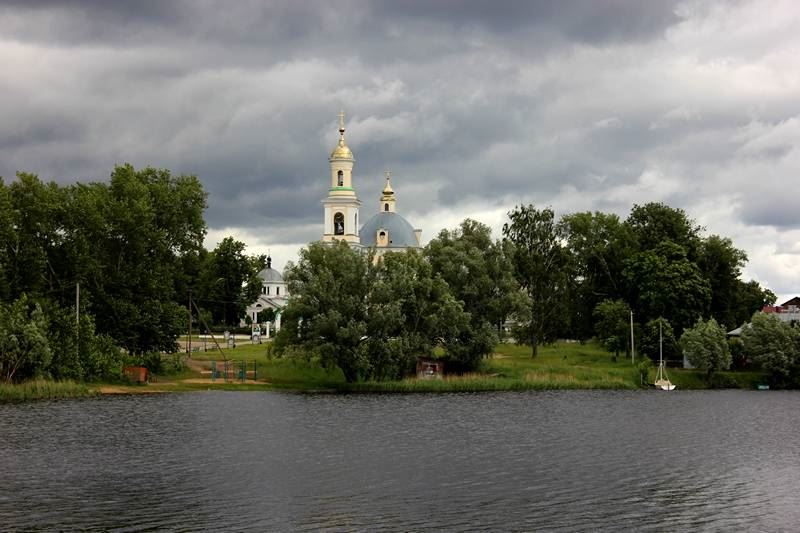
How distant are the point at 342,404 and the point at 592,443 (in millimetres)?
25596

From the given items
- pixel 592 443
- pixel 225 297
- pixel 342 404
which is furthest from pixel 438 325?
pixel 225 297

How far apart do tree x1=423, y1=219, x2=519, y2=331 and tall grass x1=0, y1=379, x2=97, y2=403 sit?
34537mm

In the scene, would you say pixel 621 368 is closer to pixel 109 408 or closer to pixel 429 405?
pixel 429 405

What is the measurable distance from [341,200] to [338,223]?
13.1 ft

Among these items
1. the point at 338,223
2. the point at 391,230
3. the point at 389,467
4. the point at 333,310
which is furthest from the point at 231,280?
Result: the point at 389,467

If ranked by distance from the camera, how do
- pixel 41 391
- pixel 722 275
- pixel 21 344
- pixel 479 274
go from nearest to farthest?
1. pixel 21 344
2. pixel 41 391
3. pixel 479 274
4. pixel 722 275

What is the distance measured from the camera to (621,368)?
107500mm

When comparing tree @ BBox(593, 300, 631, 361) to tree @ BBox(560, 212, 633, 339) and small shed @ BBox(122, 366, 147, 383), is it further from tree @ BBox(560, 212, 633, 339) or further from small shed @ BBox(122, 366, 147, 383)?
small shed @ BBox(122, 366, 147, 383)

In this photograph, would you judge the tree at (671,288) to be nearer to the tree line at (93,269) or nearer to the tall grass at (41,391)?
the tree line at (93,269)

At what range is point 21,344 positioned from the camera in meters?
75.2

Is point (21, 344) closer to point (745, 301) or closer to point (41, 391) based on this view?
point (41, 391)

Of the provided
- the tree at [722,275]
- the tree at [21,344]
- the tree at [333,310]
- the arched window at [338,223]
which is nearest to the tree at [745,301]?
the tree at [722,275]

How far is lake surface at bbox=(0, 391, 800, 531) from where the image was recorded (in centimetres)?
3428

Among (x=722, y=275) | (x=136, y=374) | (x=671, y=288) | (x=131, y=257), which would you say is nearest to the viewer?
(x=136, y=374)
